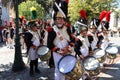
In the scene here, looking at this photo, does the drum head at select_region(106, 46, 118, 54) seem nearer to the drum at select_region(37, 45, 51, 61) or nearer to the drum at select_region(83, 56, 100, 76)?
the drum at select_region(37, 45, 51, 61)

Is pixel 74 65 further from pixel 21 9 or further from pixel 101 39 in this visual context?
pixel 21 9

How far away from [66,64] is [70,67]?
0.17 m

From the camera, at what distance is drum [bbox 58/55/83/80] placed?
21.4 feet

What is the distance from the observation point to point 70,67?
6.59 meters

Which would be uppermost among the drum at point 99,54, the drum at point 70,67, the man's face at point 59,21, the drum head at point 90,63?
the man's face at point 59,21

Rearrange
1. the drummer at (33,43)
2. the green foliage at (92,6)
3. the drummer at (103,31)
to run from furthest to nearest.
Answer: the green foliage at (92,6) → the drummer at (103,31) → the drummer at (33,43)

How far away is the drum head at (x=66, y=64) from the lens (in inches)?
259

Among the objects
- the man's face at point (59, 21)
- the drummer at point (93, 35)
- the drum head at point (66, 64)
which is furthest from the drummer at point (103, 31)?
the drum head at point (66, 64)

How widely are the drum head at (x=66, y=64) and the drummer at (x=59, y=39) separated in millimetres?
337

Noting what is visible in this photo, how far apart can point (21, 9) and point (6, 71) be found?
39.5 ft

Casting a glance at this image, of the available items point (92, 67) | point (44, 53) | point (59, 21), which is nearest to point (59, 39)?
point (59, 21)

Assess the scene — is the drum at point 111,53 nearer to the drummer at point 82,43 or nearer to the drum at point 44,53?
the drummer at point 82,43

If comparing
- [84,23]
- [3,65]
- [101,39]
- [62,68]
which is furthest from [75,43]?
[3,65]

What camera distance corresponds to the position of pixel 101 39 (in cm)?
1147
